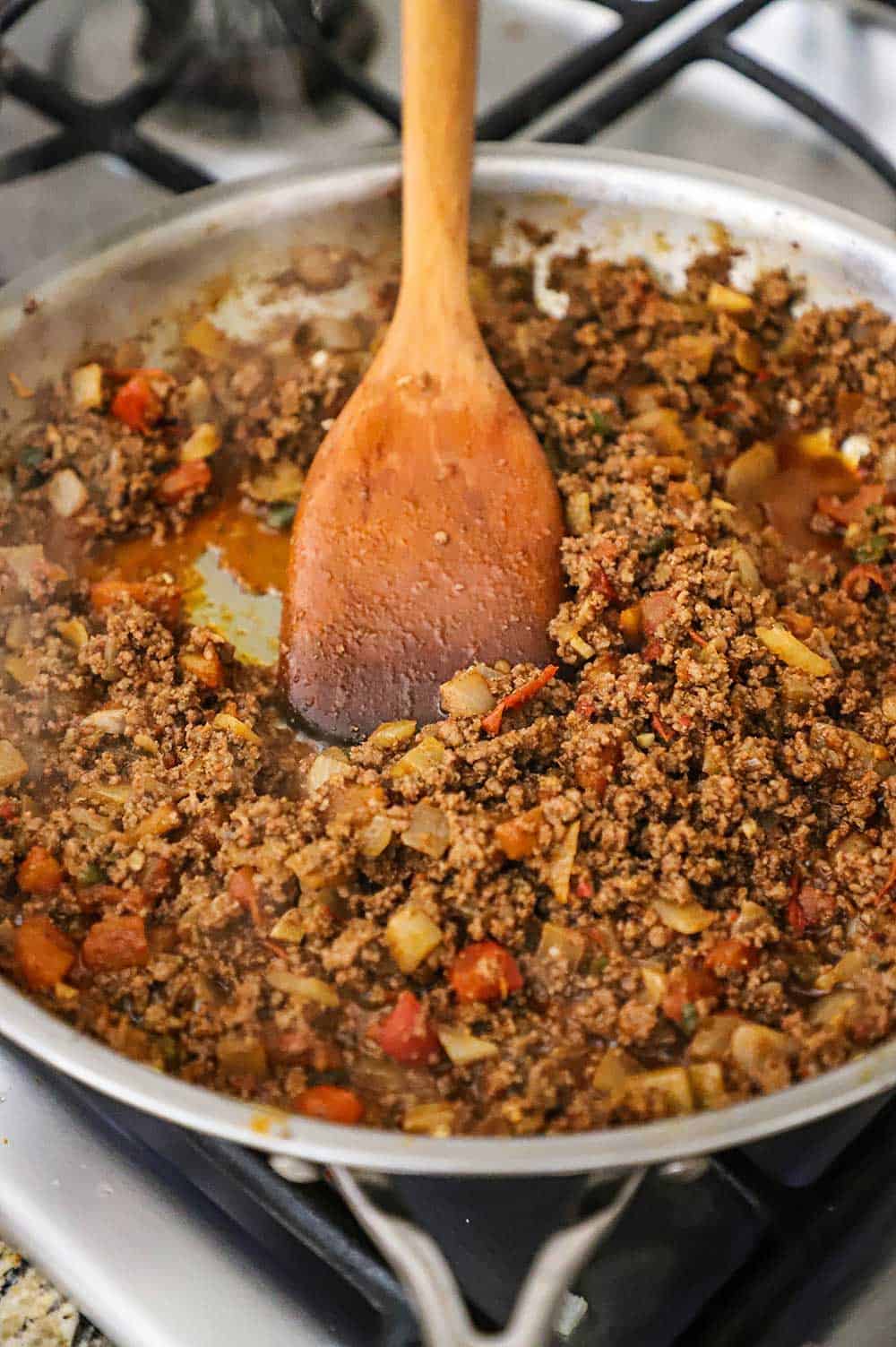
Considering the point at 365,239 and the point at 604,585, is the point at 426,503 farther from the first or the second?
the point at 365,239

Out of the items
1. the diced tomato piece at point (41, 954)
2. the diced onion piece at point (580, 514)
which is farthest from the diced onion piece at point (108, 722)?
the diced onion piece at point (580, 514)

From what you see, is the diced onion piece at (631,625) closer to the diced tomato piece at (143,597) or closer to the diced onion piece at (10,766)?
the diced tomato piece at (143,597)

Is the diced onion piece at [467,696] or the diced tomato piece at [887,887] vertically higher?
the diced onion piece at [467,696]

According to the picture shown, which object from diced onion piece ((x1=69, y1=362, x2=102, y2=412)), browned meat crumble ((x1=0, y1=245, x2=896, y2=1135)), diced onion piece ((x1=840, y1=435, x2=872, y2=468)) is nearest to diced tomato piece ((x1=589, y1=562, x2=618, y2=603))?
browned meat crumble ((x1=0, y1=245, x2=896, y2=1135))

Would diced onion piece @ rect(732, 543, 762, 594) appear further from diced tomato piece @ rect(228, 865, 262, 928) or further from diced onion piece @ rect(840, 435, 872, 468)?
diced tomato piece @ rect(228, 865, 262, 928)

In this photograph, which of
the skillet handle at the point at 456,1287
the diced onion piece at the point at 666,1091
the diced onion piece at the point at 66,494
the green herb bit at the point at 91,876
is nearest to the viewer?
the skillet handle at the point at 456,1287

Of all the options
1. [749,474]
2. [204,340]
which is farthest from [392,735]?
[204,340]

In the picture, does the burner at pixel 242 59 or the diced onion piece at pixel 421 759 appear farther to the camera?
the burner at pixel 242 59

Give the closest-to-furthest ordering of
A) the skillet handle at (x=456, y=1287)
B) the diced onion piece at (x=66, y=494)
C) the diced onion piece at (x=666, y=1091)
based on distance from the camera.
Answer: the skillet handle at (x=456, y=1287) < the diced onion piece at (x=666, y=1091) < the diced onion piece at (x=66, y=494)
